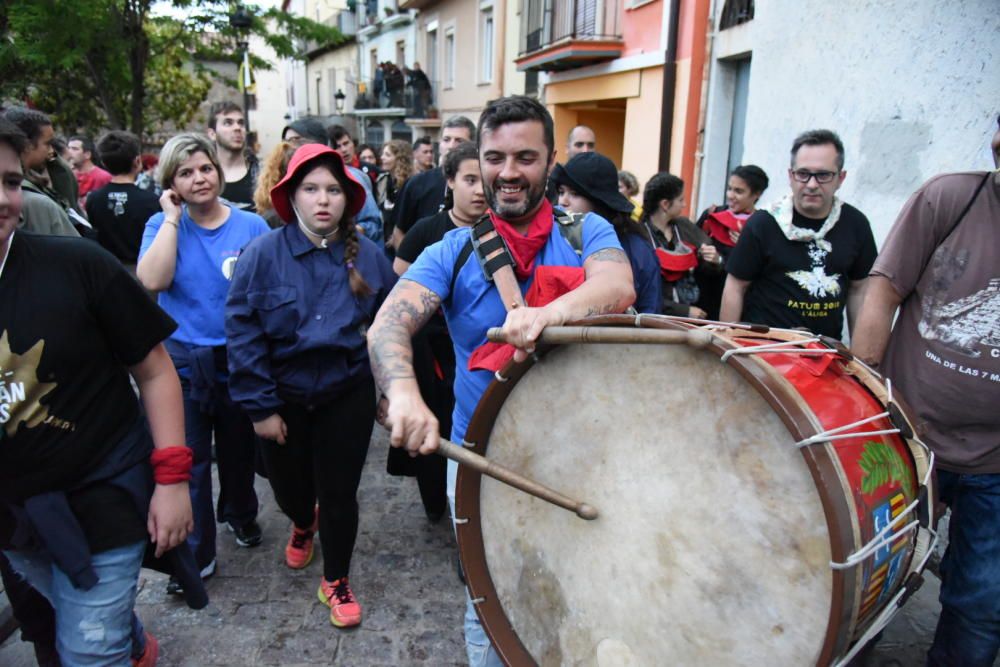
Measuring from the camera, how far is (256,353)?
2762mm

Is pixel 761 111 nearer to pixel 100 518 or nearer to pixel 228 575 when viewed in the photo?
pixel 228 575

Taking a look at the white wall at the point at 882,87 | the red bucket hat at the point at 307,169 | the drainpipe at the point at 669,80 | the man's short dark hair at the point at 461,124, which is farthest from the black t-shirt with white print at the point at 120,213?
the drainpipe at the point at 669,80

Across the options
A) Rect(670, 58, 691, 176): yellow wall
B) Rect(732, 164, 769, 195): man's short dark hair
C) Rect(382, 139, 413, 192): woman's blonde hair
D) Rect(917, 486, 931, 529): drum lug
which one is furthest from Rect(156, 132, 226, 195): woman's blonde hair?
Rect(670, 58, 691, 176): yellow wall

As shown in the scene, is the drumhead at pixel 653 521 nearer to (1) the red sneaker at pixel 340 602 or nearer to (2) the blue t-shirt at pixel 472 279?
(2) the blue t-shirt at pixel 472 279

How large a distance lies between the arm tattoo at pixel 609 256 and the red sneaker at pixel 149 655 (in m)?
2.20

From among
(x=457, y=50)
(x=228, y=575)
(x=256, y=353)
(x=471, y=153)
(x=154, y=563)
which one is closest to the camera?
(x=154, y=563)

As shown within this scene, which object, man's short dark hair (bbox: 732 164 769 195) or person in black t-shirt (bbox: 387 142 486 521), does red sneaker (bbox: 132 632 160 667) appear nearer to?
person in black t-shirt (bbox: 387 142 486 521)

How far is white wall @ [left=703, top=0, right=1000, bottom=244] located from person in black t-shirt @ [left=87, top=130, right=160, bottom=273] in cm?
537

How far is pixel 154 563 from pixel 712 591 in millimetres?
1784

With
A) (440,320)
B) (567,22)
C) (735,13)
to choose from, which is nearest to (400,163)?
(440,320)

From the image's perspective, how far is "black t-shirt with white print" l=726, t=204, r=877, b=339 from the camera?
323 centimetres

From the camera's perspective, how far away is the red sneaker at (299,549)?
3.36m

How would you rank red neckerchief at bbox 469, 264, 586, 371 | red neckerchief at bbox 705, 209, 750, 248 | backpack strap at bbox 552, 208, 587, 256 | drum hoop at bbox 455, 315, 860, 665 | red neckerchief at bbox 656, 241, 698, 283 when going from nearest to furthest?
drum hoop at bbox 455, 315, 860, 665 → red neckerchief at bbox 469, 264, 586, 371 → backpack strap at bbox 552, 208, 587, 256 → red neckerchief at bbox 656, 241, 698, 283 → red neckerchief at bbox 705, 209, 750, 248

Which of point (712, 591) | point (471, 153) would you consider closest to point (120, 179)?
point (471, 153)
